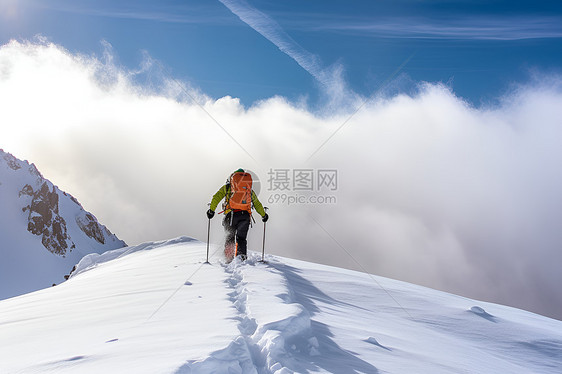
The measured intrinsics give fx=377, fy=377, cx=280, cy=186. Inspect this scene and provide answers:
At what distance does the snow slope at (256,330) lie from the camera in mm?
3105

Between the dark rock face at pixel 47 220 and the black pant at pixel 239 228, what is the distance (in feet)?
601

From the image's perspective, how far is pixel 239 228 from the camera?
1060 centimetres

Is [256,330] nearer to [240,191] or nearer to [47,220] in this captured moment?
[240,191]

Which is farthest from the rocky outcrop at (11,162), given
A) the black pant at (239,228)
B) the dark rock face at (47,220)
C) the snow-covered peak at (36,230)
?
the black pant at (239,228)

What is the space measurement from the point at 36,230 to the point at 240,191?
191878 mm

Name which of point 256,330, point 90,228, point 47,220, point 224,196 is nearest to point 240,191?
point 224,196

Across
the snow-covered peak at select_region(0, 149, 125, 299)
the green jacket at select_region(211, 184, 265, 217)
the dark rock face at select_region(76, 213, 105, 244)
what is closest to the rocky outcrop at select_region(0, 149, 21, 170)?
the snow-covered peak at select_region(0, 149, 125, 299)

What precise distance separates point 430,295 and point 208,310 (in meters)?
6.17

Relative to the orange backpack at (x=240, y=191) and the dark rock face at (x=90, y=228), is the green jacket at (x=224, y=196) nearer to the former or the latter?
the orange backpack at (x=240, y=191)

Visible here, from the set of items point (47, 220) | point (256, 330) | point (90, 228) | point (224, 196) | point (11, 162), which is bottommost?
point (256, 330)

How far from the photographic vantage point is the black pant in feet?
34.8

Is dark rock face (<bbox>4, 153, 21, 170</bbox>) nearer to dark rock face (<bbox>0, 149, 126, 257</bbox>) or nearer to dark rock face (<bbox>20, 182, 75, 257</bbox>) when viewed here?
dark rock face (<bbox>0, 149, 126, 257</bbox>)

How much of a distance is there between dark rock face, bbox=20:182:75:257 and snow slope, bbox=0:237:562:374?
186564mm

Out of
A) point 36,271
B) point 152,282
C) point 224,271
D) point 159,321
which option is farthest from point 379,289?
point 36,271
